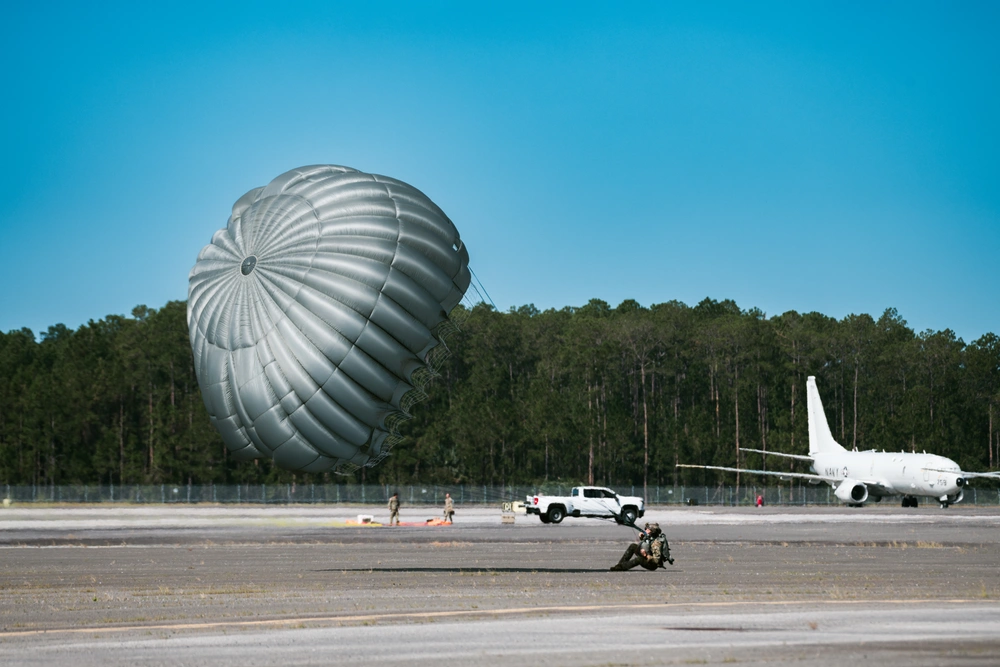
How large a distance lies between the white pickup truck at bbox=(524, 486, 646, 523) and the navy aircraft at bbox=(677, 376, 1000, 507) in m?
21.2

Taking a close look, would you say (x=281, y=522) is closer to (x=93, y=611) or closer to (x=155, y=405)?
(x=93, y=611)

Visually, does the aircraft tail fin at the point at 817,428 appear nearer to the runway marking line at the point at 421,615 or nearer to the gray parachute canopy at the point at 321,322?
the gray parachute canopy at the point at 321,322

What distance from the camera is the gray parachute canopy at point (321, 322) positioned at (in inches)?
967

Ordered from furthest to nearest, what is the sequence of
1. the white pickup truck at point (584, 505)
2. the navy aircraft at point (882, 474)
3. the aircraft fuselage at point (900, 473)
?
the navy aircraft at point (882, 474)
the aircraft fuselage at point (900, 473)
the white pickup truck at point (584, 505)

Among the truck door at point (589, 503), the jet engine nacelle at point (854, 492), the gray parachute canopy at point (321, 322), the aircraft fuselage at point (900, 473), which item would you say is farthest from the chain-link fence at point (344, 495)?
the gray parachute canopy at point (321, 322)

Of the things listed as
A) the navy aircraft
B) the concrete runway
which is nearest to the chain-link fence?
the navy aircraft

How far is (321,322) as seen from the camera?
24734 mm

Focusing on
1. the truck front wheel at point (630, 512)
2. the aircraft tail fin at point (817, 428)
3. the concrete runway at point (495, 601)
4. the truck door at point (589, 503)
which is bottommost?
the truck front wheel at point (630, 512)

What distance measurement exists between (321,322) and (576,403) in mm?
92486

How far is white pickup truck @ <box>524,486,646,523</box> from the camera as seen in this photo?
58.1 metres

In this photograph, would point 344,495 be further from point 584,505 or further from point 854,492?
point 584,505

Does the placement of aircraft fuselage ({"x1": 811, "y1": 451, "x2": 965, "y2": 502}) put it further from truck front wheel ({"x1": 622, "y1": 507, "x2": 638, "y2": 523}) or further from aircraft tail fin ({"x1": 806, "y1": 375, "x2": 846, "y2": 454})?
truck front wheel ({"x1": 622, "y1": 507, "x2": 638, "y2": 523})

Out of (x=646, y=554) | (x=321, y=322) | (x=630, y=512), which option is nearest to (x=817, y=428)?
(x=630, y=512)

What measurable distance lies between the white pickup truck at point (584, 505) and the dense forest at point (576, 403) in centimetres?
4291
